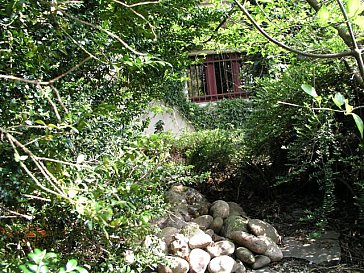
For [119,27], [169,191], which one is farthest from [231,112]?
[119,27]

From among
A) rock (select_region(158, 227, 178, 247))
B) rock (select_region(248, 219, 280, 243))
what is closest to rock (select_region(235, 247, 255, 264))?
rock (select_region(248, 219, 280, 243))

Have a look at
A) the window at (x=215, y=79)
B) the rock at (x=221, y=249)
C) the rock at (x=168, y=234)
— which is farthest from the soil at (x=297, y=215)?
the window at (x=215, y=79)

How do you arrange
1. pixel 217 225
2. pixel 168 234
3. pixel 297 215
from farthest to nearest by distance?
pixel 297 215 → pixel 217 225 → pixel 168 234

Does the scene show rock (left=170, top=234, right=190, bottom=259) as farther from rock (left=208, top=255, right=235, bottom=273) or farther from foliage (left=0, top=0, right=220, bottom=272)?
foliage (left=0, top=0, right=220, bottom=272)

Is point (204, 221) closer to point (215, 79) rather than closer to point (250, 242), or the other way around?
point (250, 242)

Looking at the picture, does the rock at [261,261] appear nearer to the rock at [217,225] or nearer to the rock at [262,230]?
the rock at [262,230]

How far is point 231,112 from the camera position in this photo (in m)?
11.0

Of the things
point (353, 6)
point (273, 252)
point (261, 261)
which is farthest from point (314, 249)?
point (353, 6)

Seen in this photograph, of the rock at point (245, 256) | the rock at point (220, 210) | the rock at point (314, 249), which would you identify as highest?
the rock at point (220, 210)

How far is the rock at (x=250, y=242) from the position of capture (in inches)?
147

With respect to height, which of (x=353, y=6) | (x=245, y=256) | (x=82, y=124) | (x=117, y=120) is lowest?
(x=245, y=256)

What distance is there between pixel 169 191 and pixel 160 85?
1.74 metres

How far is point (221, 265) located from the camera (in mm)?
3502

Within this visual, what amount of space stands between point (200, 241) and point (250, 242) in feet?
1.53
